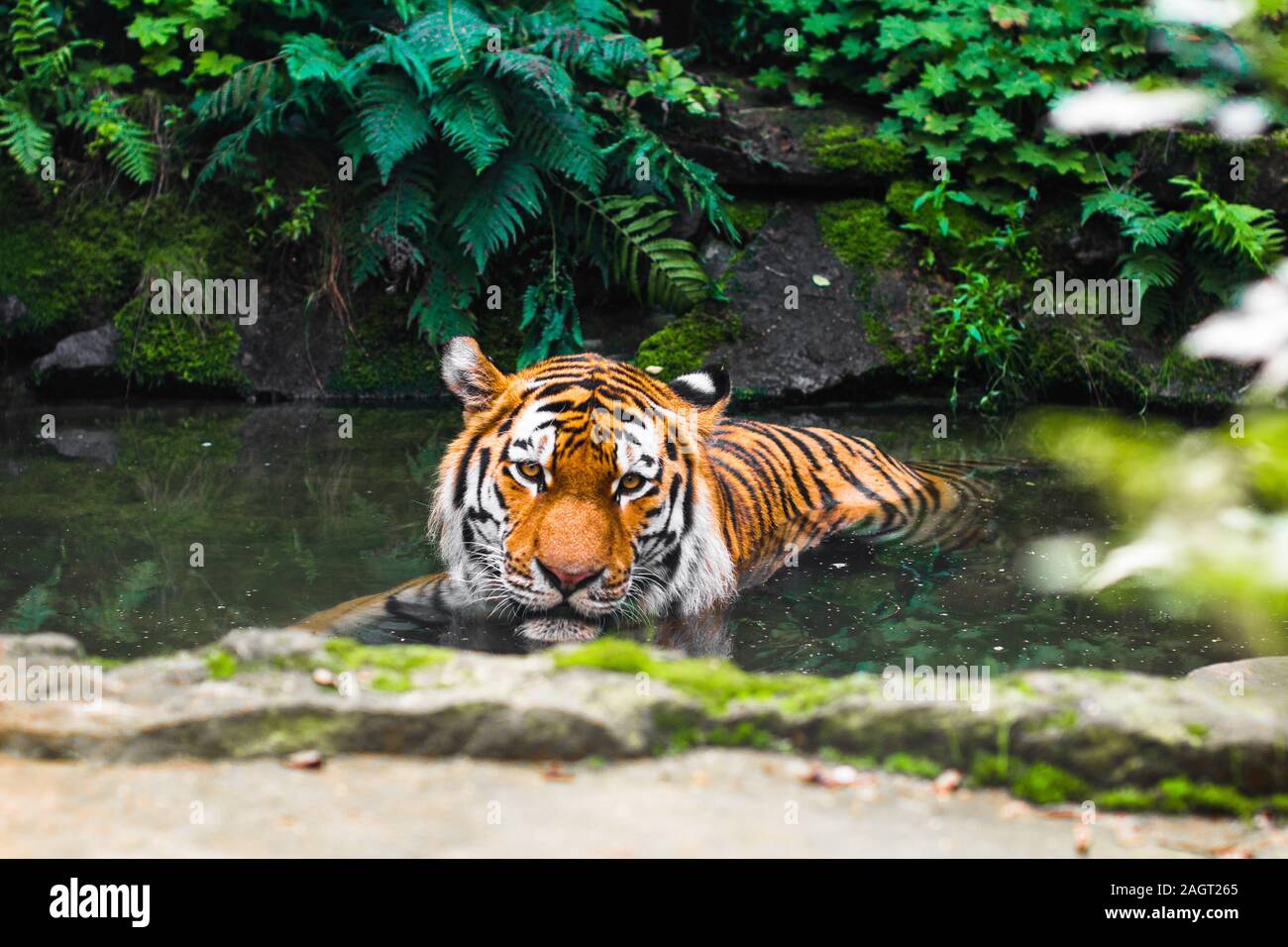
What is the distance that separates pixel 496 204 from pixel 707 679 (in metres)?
6.95

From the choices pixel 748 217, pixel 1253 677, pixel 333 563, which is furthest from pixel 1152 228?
pixel 333 563

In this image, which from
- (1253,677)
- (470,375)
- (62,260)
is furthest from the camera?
(62,260)

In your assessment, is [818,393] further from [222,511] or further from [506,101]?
[222,511]

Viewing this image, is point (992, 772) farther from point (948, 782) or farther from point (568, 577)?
point (568, 577)

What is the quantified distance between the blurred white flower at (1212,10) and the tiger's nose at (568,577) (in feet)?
10.6

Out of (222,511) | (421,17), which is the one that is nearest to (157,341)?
(421,17)

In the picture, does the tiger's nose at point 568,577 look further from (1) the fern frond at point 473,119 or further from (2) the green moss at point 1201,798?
(1) the fern frond at point 473,119

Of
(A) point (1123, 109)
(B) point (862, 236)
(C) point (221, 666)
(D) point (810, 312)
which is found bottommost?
(C) point (221, 666)

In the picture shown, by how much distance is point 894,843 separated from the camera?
226 cm

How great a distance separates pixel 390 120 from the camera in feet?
29.6

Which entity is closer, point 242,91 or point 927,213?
point 242,91

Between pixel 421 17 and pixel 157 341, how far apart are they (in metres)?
3.07

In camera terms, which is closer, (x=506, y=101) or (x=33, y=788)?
(x=33, y=788)

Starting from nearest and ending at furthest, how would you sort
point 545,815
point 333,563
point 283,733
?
1. point 545,815
2. point 283,733
3. point 333,563
